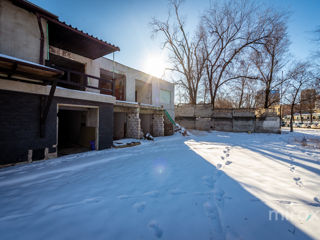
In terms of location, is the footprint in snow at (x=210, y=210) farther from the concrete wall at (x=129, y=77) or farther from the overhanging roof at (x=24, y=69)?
the concrete wall at (x=129, y=77)

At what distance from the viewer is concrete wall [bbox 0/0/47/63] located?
4.50 meters

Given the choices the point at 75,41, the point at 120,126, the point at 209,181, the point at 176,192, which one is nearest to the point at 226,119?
the point at 120,126

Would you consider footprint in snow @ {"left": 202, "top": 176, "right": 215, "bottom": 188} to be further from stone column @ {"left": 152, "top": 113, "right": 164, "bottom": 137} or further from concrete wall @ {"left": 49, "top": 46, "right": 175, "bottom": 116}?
stone column @ {"left": 152, "top": 113, "right": 164, "bottom": 137}

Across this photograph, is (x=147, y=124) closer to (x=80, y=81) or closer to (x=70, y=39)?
(x=80, y=81)

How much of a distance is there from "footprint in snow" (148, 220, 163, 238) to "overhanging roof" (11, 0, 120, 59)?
7.01 m

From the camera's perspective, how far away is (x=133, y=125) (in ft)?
32.2

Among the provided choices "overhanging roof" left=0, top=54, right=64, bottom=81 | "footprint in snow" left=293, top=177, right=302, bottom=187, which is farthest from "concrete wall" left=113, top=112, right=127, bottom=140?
"footprint in snow" left=293, top=177, right=302, bottom=187

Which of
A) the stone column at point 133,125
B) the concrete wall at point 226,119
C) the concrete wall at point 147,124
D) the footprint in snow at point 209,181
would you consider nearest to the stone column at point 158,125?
the concrete wall at point 147,124

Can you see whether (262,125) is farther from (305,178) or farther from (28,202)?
(28,202)

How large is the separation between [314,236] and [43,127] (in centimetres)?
733

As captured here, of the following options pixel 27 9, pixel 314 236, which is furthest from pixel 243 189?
pixel 27 9

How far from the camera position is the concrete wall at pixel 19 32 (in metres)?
4.50

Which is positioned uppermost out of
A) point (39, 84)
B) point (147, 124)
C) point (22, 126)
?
point (39, 84)

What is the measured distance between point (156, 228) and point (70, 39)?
25.7 feet
